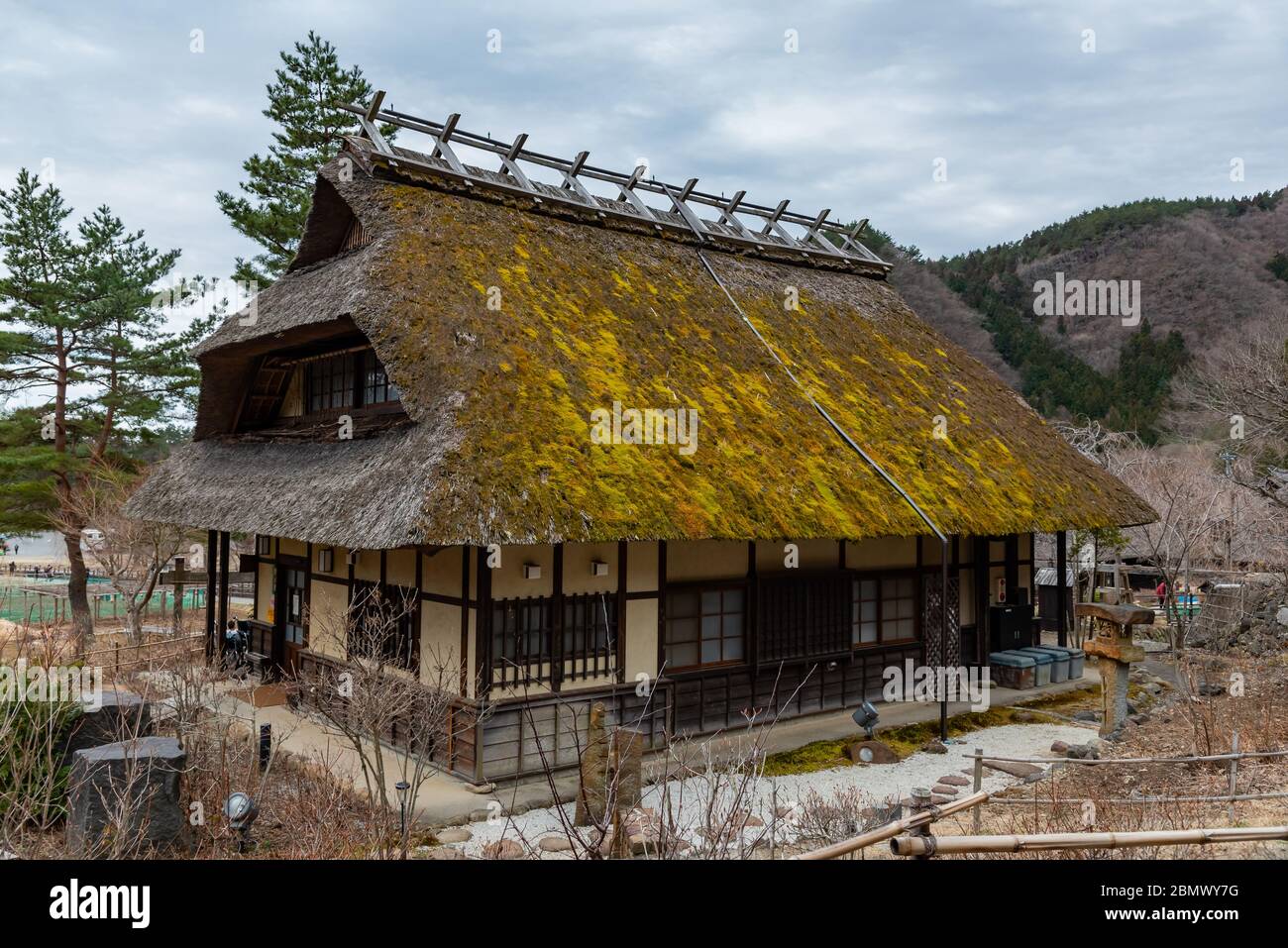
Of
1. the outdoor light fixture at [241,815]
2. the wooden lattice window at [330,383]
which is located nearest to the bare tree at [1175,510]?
the wooden lattice window at [330,383]

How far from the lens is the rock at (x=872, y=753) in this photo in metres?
11.3

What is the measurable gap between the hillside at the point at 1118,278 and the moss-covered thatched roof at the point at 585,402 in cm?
2886

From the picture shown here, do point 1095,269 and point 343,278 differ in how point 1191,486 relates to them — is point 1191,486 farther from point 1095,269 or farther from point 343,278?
point 1095,269

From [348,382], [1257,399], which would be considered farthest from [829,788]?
[1257,399]

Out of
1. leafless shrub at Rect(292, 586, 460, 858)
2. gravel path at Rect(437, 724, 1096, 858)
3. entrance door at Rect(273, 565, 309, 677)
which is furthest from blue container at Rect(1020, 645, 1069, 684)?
entrance door at Rect(273, 565, 309, 677)

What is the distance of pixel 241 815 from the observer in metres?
6.79

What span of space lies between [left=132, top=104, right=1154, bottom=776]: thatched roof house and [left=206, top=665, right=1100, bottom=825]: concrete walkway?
0.51 m

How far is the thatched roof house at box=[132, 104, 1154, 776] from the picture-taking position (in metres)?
9.96

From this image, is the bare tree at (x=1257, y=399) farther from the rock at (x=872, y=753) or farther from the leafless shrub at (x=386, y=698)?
the leafless shrub at (x=386, y=698)

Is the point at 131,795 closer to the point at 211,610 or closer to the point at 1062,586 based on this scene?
the point at 211,610

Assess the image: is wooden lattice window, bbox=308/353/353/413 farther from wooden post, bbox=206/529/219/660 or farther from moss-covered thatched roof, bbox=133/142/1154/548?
wooden post, bbox=206/529/219/660

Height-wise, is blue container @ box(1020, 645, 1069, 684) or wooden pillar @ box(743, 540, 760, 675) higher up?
wooden pillar @ box(743, 540, 760, 675)

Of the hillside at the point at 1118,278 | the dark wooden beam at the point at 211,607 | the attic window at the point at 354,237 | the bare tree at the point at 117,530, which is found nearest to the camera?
the attic window at the point at 354,237

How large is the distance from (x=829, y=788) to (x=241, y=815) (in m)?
6.32
